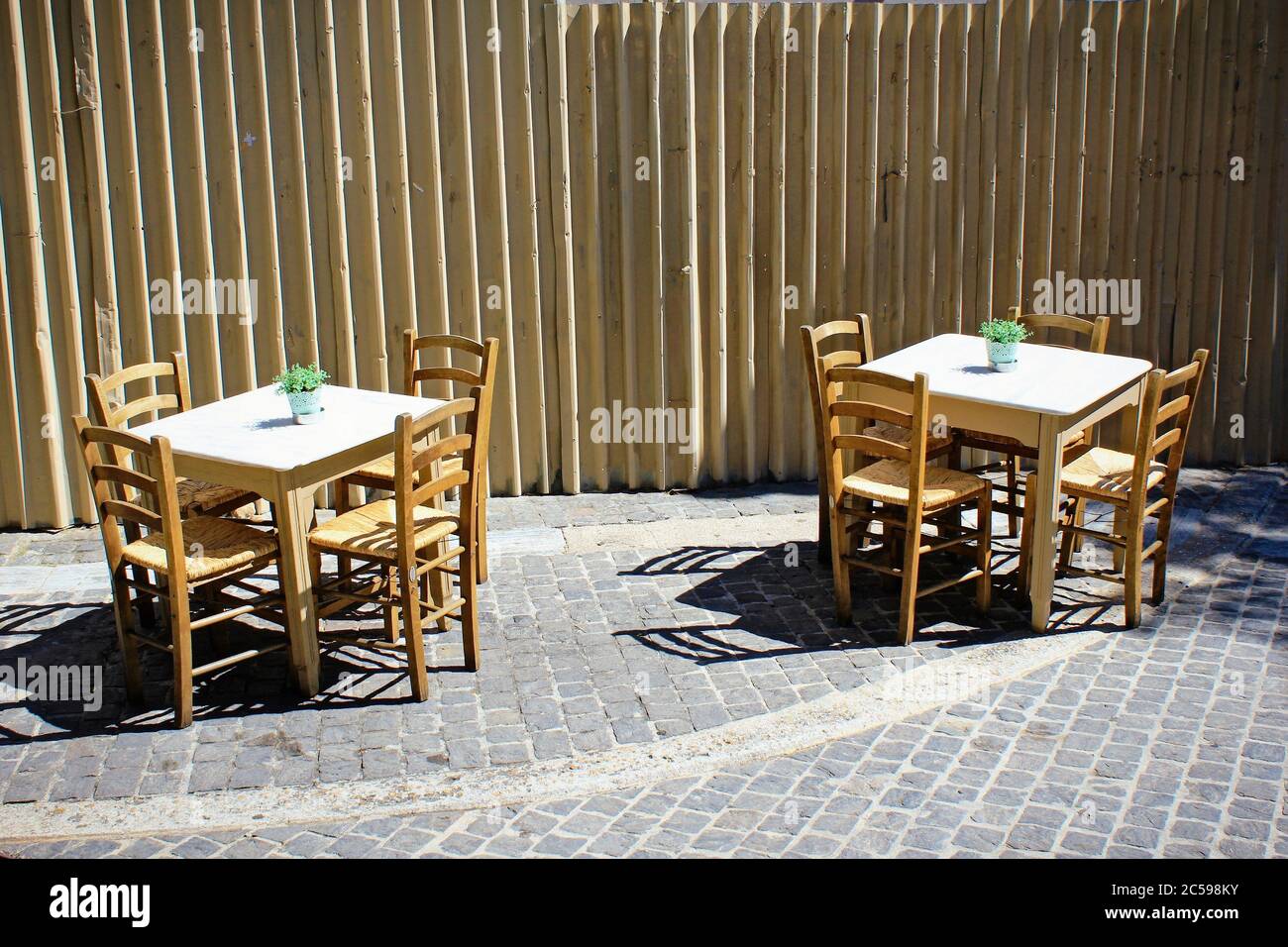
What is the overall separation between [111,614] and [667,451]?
378 centimetres

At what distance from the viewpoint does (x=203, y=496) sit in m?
7.31

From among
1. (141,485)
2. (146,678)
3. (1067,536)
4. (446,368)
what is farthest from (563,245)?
(146,678)

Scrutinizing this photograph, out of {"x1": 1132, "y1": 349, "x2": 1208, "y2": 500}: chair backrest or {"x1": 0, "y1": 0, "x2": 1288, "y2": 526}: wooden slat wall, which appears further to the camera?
{"x1": 0, "y1": 0, "x2": 1288, "y2": 526}: wooden slat wall

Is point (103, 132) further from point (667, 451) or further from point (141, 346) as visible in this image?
point (667, 451)

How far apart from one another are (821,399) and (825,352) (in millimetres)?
2158

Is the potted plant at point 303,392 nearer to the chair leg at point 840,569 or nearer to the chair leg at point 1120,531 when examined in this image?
the chair leg at point 840,569

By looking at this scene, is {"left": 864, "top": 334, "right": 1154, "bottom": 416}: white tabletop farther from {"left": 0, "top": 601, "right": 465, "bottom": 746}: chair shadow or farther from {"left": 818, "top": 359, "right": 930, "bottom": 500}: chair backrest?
{"left": 0, "top": 601, "right": 465, "bottom": 746}: chair shadow

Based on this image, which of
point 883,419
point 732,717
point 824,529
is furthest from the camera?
point 824,529

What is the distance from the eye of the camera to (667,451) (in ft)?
31.5

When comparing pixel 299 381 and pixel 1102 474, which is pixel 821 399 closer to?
pixel 1102 474

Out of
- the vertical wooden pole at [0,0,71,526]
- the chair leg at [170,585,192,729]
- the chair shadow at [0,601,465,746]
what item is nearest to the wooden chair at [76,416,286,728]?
the chair leg at [170,585,192,729]

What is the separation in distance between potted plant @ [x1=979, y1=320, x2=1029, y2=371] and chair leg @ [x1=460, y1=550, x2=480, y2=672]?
311 cm

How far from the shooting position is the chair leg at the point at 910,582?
7.08 meters

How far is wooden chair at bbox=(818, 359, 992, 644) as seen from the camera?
22.8ft
